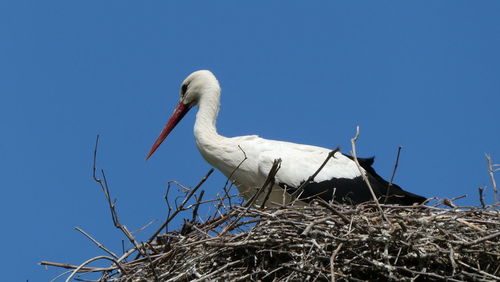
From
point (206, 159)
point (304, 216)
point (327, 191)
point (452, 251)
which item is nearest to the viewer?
point (452, 251)

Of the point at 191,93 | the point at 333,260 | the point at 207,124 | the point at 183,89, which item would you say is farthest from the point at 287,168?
the point at 333,260

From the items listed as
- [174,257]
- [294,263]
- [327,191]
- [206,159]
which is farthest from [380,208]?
[206,159]

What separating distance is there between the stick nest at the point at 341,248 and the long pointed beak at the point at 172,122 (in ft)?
8.10

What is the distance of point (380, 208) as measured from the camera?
4465 millimetres

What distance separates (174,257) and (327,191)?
5.23 ft

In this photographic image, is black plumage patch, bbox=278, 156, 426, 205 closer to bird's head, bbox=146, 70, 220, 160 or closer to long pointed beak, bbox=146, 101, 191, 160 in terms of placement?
bird's head, bbox=146, 70, 220, 160

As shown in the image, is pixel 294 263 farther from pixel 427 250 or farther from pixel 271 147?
pixel 271 147

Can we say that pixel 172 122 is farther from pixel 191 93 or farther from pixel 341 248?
pixel 341 248

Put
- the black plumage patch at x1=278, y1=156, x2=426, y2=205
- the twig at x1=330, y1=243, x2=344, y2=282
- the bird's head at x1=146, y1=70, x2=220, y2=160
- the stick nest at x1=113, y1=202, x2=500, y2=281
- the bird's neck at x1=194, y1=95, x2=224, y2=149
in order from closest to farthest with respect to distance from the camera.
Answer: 1. the twig at x1=330, y1=243, x2=344, y2=282
2. the stick nest at x1=113, y1=202, x2=500, y2=281
3. the black plumage patch at x1=278, y1=156, x2=426, y2=205
4. the bird's neck at x1=194, y1=95, x2=224, y2=149
5. the bird's head at x1=146, y1=70, x2=220, y2=160

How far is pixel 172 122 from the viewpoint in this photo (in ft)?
23.8

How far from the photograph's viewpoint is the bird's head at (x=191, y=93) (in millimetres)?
7008

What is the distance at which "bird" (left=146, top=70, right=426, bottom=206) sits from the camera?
6.08 meters

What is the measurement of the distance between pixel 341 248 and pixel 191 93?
115 inches

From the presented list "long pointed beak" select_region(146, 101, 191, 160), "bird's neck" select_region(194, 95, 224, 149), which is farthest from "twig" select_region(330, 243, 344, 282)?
"long pointed beak" select_region(146, 101, 191, 160)
